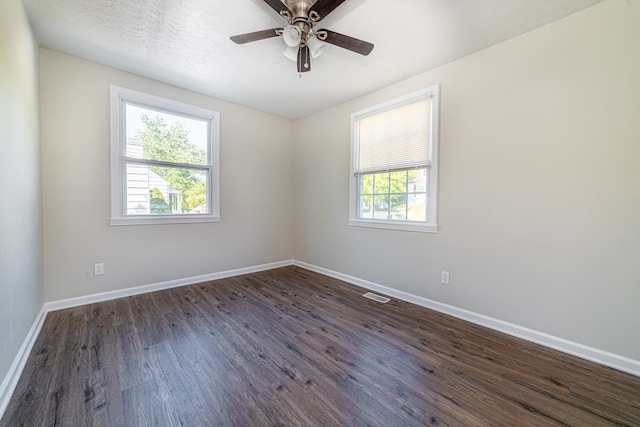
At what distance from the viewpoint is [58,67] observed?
2.55 m

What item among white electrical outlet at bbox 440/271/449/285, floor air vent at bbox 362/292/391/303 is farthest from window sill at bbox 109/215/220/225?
white electrical outlet at bbox 440/271/449/285

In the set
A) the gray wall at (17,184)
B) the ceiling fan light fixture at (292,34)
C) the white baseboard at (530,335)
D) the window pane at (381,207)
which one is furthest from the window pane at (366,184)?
the gray wall at (17,184)

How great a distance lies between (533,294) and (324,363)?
1.85 m

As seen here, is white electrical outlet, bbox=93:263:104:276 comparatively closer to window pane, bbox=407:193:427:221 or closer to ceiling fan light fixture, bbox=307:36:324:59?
ceiling fan light fixture, bbox=307:36:324:59

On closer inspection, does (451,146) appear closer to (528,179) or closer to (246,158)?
(528,179)

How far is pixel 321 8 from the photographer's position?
5.66ft

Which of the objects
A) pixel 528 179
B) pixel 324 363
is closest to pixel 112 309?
pixel 324 363

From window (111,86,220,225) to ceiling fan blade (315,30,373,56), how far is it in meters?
2.26

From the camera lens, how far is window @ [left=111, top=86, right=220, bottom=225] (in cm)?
291

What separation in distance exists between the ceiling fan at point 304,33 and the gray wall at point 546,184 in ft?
4.33

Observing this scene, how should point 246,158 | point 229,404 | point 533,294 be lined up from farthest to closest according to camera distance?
point 246,158 → point 533,294 → point 229,404

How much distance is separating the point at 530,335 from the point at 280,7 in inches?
127

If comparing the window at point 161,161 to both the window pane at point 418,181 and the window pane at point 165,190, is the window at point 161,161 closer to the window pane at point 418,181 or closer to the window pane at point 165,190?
the window pane at point 165,190

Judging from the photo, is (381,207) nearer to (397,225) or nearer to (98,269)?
(397,225)
